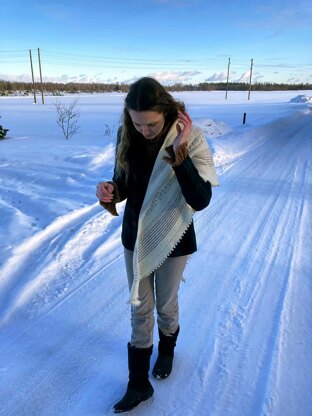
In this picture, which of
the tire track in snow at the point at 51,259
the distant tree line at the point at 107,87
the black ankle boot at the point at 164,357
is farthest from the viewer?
the distant tree line at the point at 107,87

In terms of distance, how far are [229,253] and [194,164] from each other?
7.51 ft

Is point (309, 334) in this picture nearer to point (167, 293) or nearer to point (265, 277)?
point (265, 277)

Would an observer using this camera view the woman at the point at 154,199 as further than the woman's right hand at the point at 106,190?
No

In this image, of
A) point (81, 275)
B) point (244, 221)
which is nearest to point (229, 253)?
point (244, 221)

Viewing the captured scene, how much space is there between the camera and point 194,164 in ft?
5.35

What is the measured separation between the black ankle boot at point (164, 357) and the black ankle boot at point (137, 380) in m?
0.17

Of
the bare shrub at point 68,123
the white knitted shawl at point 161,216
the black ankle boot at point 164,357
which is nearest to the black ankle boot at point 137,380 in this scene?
the black ankle boot at point 164,357

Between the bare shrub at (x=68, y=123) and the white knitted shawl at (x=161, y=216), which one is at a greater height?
the white knitted shawl at (x=161, y=216)

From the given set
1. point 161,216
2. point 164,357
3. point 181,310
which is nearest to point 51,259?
point 181,310

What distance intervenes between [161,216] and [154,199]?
0.11 metres

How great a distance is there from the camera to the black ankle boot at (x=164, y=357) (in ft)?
7.21

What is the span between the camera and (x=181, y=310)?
9.27ft

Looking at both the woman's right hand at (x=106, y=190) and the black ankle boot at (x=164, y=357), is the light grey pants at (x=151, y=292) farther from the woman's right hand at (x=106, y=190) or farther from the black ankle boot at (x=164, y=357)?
the woman's right hand at (x=106, y=190)

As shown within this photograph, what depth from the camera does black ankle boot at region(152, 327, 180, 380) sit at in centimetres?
220
